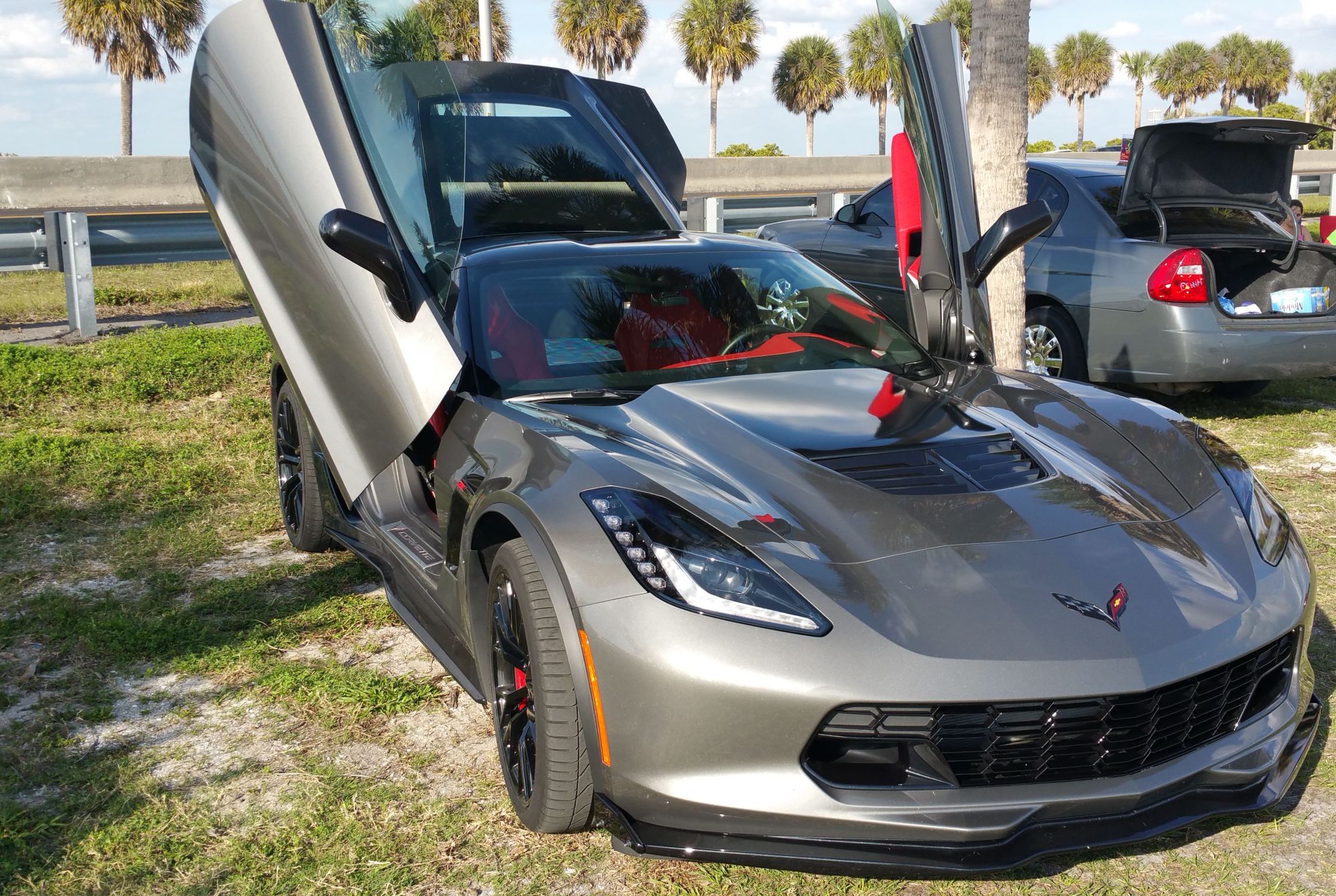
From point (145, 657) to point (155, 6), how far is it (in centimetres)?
3641

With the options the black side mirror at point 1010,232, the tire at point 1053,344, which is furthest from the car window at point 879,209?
the black side mirror at point 1010,232

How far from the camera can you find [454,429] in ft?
11.1

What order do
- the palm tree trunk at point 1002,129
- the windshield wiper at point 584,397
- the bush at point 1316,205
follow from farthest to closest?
1. the bush at point 1316,205
2. the palm tree trunk at point 1002,129
3. the windshield wiper at point 584,397

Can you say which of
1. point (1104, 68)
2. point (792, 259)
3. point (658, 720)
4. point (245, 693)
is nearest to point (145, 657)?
point (245, 693)

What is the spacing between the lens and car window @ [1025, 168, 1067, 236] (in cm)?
712

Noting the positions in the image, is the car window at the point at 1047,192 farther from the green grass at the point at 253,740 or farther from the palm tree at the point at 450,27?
the palm tree at the point at 450,27

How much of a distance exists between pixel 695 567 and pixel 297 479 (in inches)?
117

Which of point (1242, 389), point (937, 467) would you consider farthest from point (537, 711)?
point (1242, 389)

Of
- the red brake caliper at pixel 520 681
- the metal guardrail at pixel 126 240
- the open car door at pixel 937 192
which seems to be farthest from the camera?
the metal guardrail at pixel 126 240

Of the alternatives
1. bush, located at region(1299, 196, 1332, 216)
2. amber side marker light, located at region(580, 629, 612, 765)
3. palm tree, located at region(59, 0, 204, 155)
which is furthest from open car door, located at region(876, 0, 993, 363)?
palm tree, located at region(59, 0, 204, 155)

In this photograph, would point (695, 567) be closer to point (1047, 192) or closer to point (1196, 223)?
point (1196, 223)

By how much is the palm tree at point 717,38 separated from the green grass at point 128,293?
48807mm

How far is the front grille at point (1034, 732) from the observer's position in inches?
87.1

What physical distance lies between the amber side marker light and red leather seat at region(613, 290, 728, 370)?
1277 millimetres
